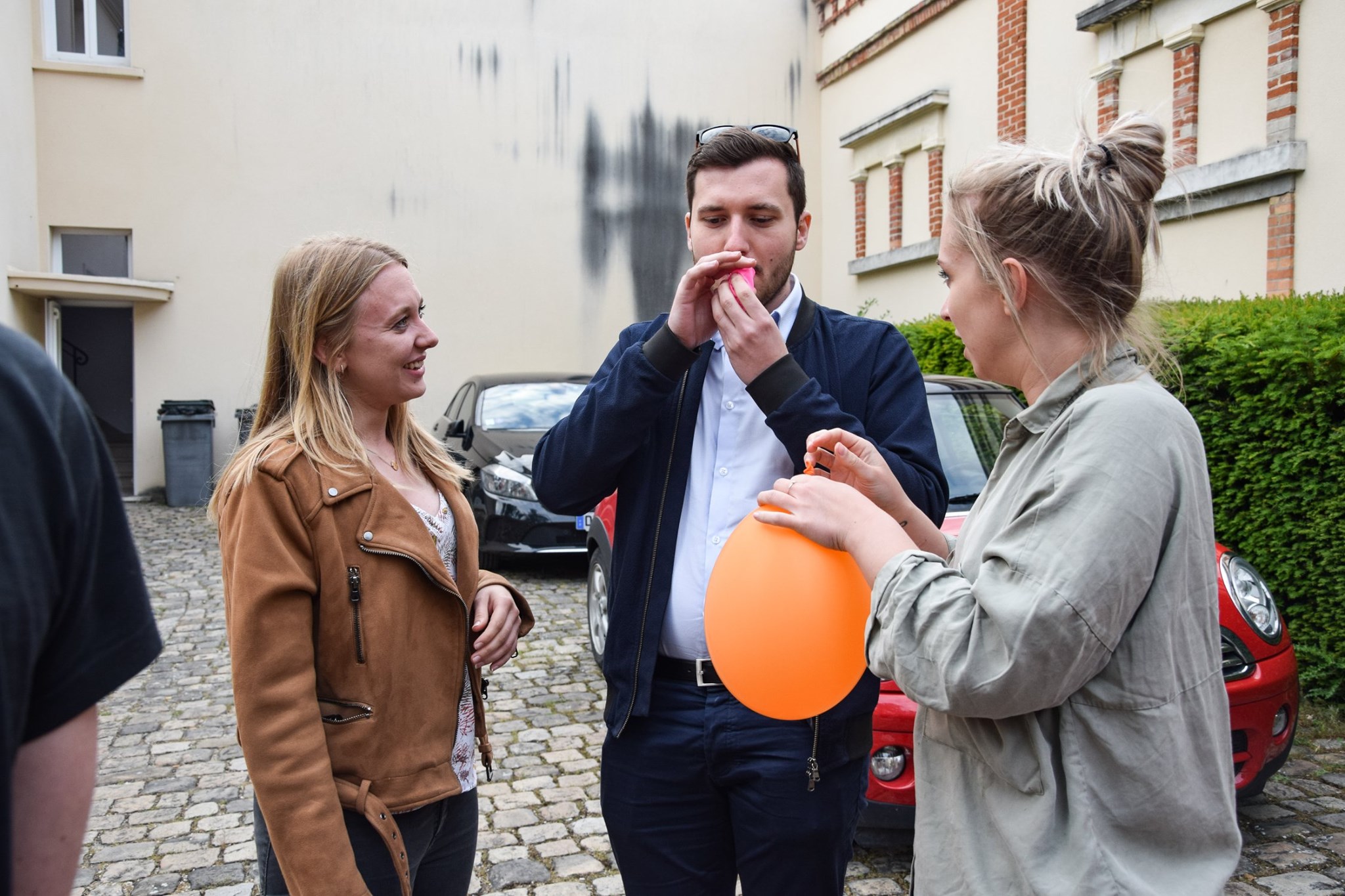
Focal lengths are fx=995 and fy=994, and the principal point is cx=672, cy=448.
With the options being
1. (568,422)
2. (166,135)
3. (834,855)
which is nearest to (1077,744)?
(834,855)

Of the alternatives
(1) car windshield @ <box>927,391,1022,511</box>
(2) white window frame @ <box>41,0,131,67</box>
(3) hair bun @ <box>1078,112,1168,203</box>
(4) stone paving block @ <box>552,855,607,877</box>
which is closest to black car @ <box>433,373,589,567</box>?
(1) car windshield @ <box>927,391,1022,511</box>

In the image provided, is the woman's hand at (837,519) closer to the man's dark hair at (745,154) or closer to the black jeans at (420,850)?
the man's dark hair at (745,154)

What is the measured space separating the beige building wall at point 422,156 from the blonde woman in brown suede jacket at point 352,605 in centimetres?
1230

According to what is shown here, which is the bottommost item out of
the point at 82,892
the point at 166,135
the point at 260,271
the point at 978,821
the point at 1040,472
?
the point at 82,892

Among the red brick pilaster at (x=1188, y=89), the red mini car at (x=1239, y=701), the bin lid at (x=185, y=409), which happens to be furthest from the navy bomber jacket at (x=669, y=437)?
the bin lid at (x=185, y=409)

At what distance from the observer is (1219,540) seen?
221 inches

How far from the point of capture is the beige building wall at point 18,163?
41.1 ft

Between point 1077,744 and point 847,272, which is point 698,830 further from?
point 847,272

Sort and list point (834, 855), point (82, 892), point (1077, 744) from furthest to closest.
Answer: point (82, 892), point (834, 855), point (1077, 744)

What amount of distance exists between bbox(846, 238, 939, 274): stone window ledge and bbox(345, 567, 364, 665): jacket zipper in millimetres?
11146

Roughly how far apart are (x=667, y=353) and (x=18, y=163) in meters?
14.4

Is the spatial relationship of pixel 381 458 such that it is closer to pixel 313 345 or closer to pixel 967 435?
pixel 313 345

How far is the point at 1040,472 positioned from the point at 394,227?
15050mm

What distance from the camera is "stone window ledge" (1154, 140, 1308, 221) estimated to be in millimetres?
7578
